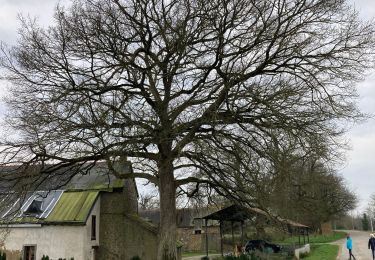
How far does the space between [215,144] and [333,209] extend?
56.9 metres

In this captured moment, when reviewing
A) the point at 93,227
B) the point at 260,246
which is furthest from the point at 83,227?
the point at 260,246

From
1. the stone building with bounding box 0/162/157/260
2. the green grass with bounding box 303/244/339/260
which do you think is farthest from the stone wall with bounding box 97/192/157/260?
the green grass with bounding box 303/244/339/260

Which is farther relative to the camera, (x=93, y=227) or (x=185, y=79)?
(x=93, y=227)

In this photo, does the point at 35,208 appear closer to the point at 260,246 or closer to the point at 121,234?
the point at 121,234

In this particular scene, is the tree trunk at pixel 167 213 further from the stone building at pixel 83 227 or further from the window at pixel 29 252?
the window at pixel 29 252

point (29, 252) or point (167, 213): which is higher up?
point (167, 213)

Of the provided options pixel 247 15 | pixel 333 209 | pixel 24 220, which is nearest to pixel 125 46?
pixel 247 15

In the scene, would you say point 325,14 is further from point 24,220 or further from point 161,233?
point 24,220

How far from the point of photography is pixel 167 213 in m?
15.6

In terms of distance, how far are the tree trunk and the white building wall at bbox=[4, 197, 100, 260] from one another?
11501 mm

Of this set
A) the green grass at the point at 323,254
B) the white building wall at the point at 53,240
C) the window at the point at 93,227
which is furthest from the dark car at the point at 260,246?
the white building wall at the point at 53,240

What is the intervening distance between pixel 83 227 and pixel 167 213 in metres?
11.6

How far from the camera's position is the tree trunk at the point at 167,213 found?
1503cm

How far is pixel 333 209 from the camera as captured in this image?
2596 inches
